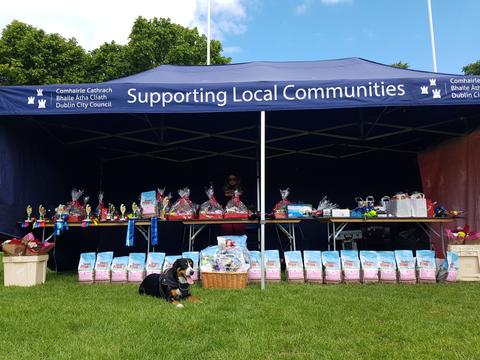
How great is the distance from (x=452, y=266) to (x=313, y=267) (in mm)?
1702

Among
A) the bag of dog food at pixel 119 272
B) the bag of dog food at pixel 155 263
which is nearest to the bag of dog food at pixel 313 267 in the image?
the bag of dog food at pixel 155 263

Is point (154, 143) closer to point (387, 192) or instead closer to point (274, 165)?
point (274, 165)

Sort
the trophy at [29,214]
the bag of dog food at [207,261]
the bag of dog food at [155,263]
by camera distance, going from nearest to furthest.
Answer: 1. the bag of dog food at [207,261]
2. the bag of dog food at [155,263]
3. the trophy at [29,214]

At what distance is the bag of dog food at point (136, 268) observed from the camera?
17.7 ft

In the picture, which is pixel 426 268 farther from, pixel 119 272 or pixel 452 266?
pixel 119 272

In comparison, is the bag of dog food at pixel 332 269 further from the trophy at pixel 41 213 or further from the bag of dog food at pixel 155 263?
the trophy at pixel 41 213

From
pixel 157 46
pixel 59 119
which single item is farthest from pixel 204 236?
pixel 157 46

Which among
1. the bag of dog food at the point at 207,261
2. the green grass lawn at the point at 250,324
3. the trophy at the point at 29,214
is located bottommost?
the green grass lawn at the point at 250,324

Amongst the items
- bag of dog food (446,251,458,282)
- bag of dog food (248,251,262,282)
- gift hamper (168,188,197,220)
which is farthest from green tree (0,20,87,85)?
bag of dog food (446,251,458,282)

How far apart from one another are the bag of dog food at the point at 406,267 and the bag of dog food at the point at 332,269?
0.73 metres

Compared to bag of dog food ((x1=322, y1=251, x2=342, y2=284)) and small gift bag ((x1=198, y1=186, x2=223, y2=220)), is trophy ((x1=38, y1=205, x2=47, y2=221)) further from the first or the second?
bag of dog food ((x1=322, y1=251, x2=342, y2=284))

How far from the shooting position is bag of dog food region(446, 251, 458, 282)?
5.21 meters

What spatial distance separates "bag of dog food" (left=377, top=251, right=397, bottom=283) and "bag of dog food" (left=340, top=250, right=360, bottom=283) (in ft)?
0.95

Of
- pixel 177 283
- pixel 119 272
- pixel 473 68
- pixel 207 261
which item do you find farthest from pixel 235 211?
pixel 473 68
